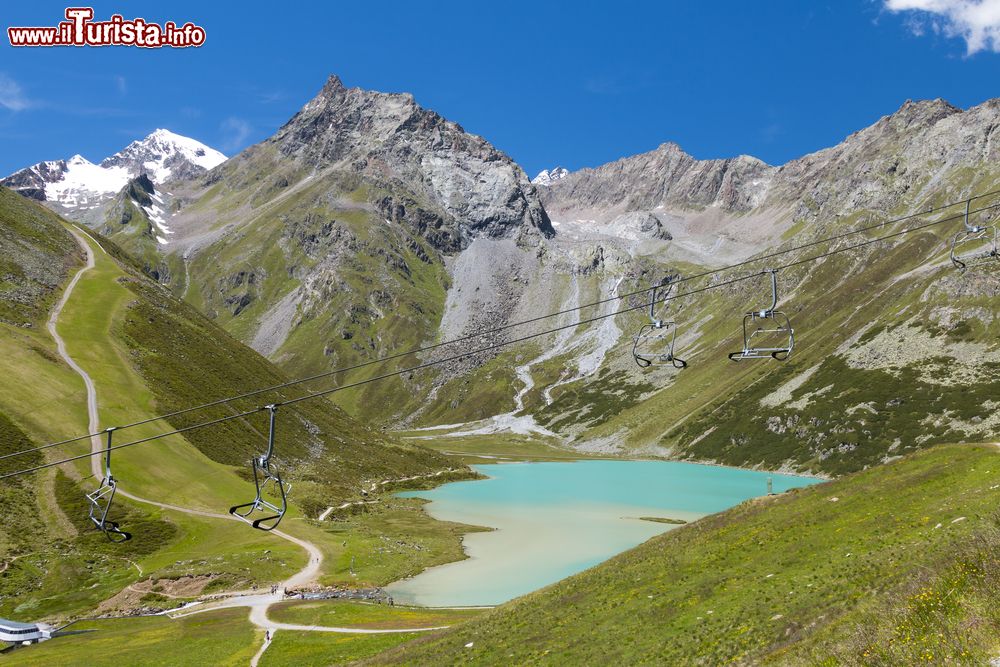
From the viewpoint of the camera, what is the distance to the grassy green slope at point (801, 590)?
1731 cm

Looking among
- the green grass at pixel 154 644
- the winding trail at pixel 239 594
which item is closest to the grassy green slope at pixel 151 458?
the winding trail at pixel 239 594

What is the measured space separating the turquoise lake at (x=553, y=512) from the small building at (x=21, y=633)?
90.2ft

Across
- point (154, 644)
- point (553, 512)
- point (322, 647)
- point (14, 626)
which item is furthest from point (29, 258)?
point (322, 647)

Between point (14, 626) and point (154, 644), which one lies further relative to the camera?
point (14, 626)

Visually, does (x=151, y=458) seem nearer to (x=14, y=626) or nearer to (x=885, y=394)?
(x=14, y=626)

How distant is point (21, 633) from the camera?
4853 centimetres

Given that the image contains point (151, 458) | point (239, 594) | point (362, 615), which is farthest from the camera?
point (151, 458)

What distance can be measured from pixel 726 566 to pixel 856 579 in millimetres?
10000

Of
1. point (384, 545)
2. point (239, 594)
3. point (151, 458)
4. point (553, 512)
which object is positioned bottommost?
point (553, 512)

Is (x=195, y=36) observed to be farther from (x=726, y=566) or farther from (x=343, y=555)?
(x=726, y=566)

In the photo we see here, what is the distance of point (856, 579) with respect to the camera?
26.5 meters

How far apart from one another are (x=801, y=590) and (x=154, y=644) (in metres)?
43.7

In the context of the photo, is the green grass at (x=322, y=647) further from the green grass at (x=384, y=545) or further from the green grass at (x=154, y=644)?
the green grass at (x=384, y=545)

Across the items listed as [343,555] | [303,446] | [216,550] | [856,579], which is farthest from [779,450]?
[856,579]
